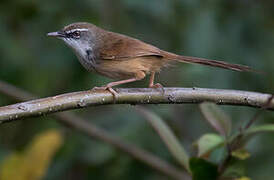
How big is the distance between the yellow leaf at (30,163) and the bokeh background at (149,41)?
448 mm

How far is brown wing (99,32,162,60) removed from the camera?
14.1ft

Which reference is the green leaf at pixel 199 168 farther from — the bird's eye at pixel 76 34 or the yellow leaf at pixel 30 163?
the bird's eye at pixel 76 34

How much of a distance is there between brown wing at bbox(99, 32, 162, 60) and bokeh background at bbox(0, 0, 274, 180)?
0.53m

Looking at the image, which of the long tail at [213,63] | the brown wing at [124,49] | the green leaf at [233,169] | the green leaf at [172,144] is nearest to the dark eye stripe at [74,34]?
the brown wing at [124,49]

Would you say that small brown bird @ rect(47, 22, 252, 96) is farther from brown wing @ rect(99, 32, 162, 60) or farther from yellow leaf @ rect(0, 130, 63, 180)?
yellow leaf @ rect(0, 130, 63, 180)

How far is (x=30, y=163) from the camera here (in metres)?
4.30

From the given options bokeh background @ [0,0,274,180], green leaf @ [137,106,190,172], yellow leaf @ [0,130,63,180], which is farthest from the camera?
bokeh background @ [0,0,274,180]

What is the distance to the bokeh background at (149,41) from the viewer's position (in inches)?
194

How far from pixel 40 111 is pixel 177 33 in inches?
111

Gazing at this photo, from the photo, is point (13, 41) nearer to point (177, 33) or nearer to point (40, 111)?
point (177, 33)

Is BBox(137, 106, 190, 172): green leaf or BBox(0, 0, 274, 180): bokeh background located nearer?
BBox(137, 106, 190, 172): green leaf

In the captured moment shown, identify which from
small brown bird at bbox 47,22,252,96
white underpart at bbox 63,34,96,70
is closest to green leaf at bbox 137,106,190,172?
small brown bird at bbox 47,22,252,96

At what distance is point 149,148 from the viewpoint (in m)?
5.12

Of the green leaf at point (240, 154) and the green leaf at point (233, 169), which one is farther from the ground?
the green leaf at point (240, 154)
